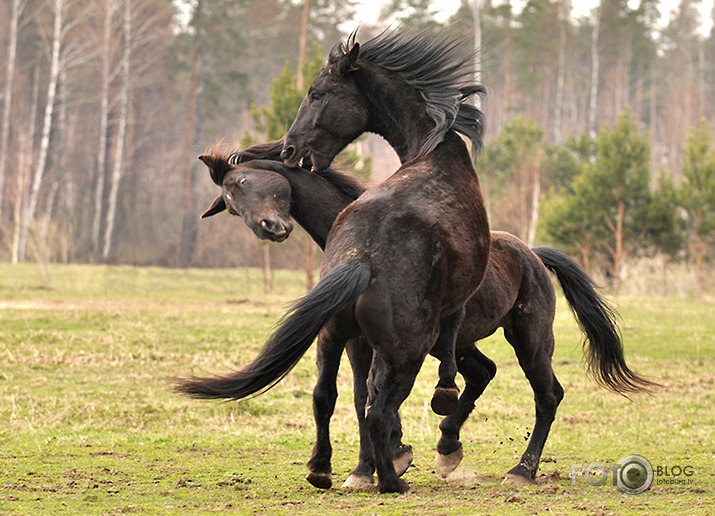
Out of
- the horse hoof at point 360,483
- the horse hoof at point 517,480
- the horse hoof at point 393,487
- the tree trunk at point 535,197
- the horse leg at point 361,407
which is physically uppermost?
the tree trunk at point 535,197

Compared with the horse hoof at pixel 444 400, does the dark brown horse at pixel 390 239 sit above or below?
above

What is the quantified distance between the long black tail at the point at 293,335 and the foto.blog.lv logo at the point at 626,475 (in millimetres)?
2222

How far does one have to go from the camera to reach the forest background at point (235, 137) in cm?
2783

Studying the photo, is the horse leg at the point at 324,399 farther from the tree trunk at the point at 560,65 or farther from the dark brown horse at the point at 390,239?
the tree trunk at the point at 560,65

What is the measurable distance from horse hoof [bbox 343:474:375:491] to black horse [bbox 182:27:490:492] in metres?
0.15

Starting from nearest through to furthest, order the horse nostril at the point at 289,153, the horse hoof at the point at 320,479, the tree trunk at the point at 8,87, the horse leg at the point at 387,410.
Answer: the horse leg at the point at 387,410, the horse hoof at the point at 320,479, the horse nostril at the point at 289,153, the tree trunk at the point at 8,87

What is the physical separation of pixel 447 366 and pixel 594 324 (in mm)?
2574

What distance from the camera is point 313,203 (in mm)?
6035

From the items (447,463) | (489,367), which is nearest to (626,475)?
(447,463)

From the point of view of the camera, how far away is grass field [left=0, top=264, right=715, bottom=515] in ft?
17.2

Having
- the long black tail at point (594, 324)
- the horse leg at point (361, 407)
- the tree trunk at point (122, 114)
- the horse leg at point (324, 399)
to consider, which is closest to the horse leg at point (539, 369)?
the long black tail at point (594, 324)

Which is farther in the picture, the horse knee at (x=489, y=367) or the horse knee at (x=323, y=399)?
the horse knee at (x=489, y=367)


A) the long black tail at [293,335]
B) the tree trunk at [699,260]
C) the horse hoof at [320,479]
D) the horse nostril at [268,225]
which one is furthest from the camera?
the tree trunk at [699,260]

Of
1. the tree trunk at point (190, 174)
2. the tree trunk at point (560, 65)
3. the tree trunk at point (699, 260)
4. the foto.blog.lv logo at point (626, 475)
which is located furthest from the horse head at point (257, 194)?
the tree trunk at point (560, 65)
